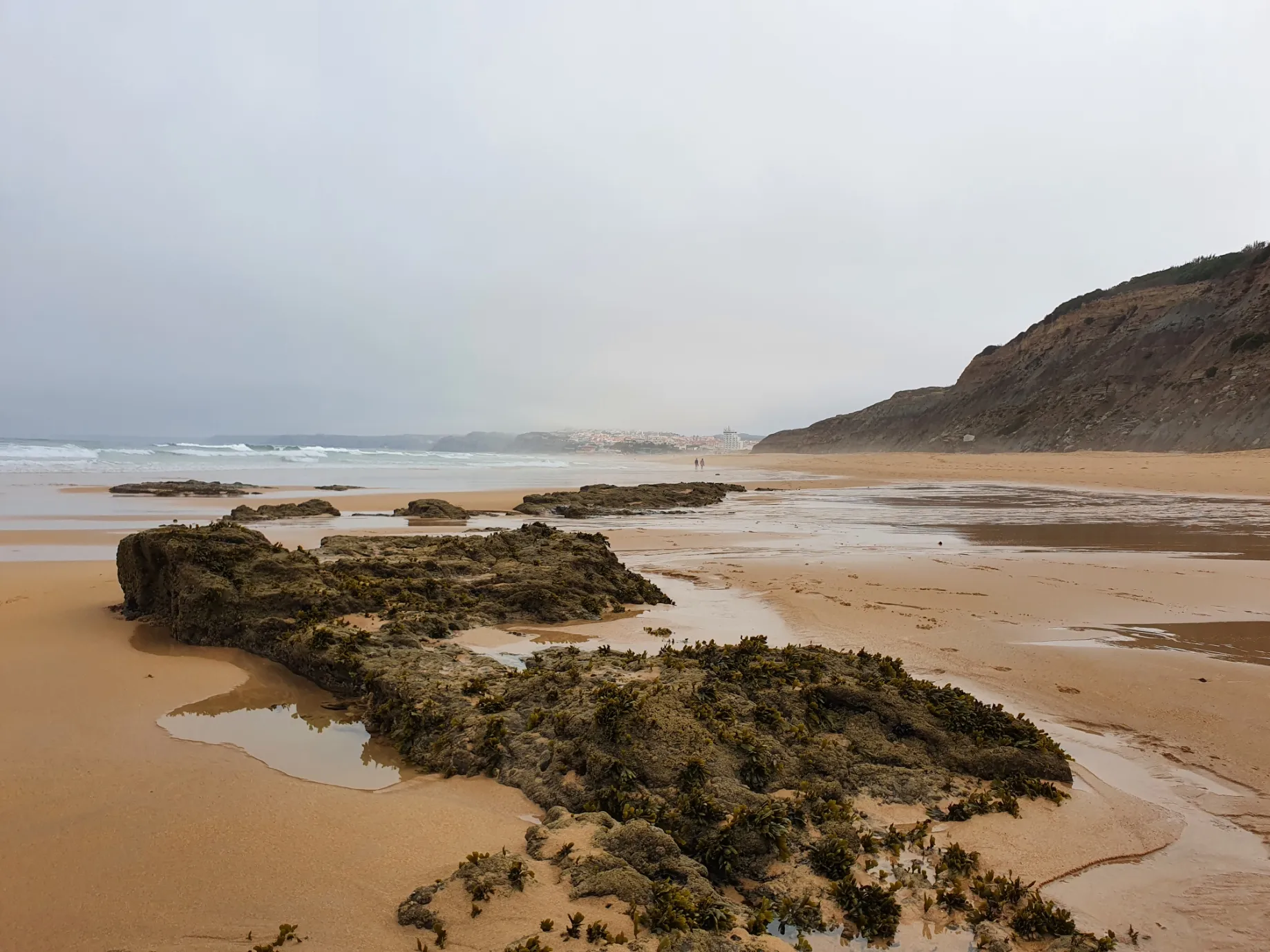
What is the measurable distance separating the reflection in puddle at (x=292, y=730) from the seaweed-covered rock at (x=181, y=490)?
2043 centimetres

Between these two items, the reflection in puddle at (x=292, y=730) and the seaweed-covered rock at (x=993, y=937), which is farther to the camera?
the reflection in puddle at (x=292, y=730)

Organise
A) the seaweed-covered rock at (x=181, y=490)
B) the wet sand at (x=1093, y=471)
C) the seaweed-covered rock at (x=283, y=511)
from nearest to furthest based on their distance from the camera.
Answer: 1. the seaweed-covered rock at (x=283, y=511)
2. the wet sand at (x=1093, y=471)
3. the seaweed-covered rock at (x=181, y=490)

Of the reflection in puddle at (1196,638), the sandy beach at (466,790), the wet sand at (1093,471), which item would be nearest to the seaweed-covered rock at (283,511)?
the sandy beach at (466,790)

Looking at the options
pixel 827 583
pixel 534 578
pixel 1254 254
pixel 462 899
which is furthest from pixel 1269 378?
pixel 462 899

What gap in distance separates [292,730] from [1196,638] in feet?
22.7

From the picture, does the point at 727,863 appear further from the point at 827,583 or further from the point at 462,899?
the point at 827,583

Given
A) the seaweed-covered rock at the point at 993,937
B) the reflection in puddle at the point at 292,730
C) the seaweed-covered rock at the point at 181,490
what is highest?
the seaweed-covered rock at the point at 181,490

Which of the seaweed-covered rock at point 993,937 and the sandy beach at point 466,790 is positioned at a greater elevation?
the sandy beach at point 466,790

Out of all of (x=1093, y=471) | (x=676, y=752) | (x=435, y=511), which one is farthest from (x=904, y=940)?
(x=1093, y=471)

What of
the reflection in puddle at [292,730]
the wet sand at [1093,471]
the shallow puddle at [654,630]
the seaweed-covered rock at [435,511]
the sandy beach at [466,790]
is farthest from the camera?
the wet sand at [1093,471]

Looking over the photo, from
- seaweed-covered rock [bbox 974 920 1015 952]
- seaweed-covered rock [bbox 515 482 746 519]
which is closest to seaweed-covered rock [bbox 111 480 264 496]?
seaweed-covered rock [bbox 515 482 746 519]

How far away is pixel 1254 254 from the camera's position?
4691 cm

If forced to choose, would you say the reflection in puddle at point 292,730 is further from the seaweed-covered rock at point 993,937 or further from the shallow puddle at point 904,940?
the seaweed-covered rock at point 993,937

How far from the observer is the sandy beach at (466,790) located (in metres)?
2.38
